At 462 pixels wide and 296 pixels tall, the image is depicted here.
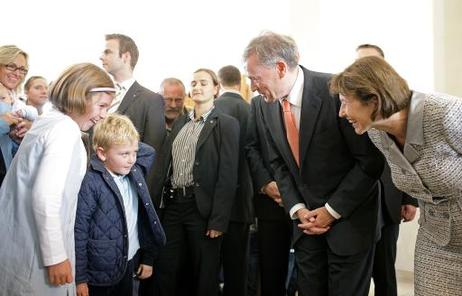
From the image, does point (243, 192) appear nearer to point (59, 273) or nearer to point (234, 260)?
point (234, 260)

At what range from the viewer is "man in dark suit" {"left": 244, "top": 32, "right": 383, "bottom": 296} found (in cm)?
192

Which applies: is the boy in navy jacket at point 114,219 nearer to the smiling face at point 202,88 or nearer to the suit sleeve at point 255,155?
the suit sleeve at point 255,155

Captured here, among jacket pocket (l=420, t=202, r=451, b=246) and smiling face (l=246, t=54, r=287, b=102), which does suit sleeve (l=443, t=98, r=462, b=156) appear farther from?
smiling face (l=246, t=54, r=287, b=102)

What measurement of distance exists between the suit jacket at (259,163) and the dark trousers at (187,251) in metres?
0.31

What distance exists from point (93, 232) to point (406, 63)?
2916 millimetres

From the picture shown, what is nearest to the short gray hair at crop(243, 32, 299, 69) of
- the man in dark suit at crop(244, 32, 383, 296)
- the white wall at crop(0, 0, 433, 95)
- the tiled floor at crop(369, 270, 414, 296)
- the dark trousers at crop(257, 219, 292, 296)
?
the man in dark suit at crop(244, 32, 383, 296)

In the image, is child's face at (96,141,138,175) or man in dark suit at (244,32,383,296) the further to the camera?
child's face at (96,141,138,175)

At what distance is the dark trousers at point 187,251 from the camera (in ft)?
8.97

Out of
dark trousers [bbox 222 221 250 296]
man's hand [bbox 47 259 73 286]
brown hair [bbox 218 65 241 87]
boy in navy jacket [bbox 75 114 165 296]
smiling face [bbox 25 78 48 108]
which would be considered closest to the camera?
man's hand [bbox 47 259 73 286]

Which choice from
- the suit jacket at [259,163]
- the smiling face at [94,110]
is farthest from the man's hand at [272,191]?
the smiling face at [94,110]

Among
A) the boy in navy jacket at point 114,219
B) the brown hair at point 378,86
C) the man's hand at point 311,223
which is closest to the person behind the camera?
the brown hair at point 378,86

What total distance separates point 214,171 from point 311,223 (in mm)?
915

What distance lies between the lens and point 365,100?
1625mm

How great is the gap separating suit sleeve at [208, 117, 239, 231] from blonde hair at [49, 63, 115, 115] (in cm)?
102
